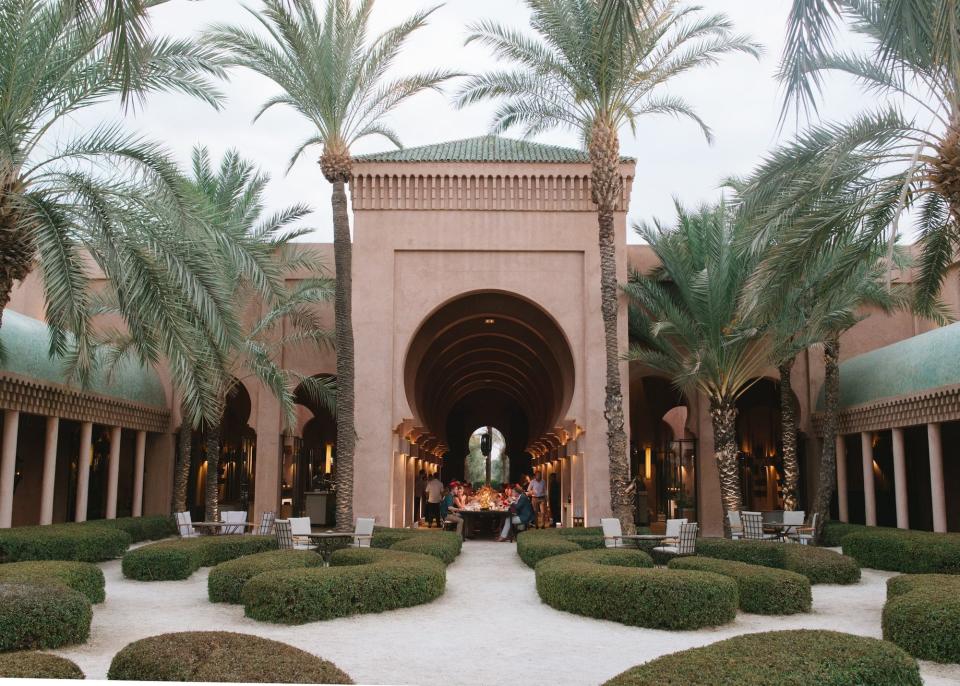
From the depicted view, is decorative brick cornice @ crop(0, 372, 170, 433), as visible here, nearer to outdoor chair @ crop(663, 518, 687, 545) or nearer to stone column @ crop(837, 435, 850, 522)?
outdoor chair @ crop(663, 518, 687, 545)

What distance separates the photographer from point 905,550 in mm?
14453

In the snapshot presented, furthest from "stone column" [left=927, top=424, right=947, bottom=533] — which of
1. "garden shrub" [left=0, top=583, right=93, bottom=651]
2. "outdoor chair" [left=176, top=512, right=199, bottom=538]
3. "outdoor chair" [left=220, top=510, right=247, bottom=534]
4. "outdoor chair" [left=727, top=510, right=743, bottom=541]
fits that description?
"garden shrub" [left=0, top=583, right=93, bottom=651]

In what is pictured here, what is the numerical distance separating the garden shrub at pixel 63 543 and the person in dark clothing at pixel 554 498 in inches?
697

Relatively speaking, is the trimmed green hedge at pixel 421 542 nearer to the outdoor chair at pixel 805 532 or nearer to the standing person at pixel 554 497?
the outdoor chair at pixel 805 532

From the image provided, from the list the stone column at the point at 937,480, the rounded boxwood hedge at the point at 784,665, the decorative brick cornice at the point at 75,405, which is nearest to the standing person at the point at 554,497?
the decorative brick cornice at the point at 75,405

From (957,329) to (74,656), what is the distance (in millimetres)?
15610

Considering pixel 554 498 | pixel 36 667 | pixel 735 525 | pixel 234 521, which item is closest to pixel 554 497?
pixel 554 498

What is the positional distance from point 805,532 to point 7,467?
1566 cm

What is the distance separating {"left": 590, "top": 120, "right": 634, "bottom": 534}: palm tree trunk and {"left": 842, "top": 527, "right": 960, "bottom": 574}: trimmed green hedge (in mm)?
Answer: 4098

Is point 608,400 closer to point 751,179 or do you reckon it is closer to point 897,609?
point 751,179

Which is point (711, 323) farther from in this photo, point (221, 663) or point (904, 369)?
point (221, 663)

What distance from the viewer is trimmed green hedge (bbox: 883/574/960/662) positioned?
790cm

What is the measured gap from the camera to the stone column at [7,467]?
1558 centimetres

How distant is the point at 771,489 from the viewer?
29.4 metres
